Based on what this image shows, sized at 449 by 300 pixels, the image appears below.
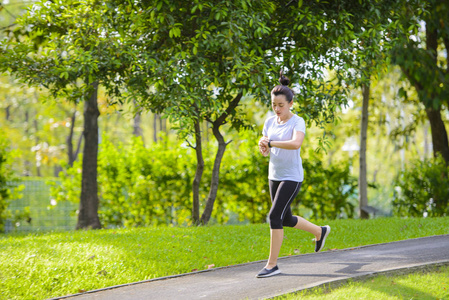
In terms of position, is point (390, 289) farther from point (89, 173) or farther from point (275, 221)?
point (89, 173)

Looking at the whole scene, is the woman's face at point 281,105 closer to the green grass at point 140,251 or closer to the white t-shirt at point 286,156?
the white t-shirt at point 286,156

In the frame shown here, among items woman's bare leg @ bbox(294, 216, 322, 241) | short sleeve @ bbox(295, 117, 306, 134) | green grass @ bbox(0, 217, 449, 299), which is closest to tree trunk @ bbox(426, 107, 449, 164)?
green grass @ bbox(0, 217, 449, 299)

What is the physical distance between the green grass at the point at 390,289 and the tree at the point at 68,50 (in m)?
5.07

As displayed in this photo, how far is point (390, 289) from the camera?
4.80m

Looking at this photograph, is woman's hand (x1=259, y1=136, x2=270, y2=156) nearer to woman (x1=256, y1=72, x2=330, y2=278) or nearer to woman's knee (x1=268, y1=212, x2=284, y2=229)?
woman (x1=256, y1=72, x2=330, y2=278)

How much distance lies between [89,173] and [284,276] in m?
6.42

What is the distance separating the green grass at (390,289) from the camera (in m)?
4.58

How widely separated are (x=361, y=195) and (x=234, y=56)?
20.3 feet

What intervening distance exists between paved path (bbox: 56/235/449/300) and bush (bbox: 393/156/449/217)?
5018 mm

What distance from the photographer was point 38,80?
8.27 m

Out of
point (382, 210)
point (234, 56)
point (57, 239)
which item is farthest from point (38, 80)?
point (382, 210)

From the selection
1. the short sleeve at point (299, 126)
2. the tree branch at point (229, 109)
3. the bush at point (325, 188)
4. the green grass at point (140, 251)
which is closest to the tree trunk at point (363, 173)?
the bush at point (325, 188)

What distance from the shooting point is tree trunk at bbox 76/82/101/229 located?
34.6ft

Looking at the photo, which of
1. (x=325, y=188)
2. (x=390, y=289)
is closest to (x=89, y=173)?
(x=325, y=188)
